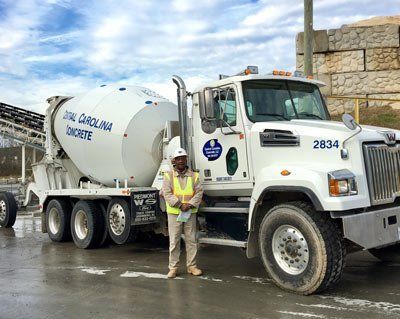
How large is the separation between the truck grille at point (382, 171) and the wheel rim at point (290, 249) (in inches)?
38.2

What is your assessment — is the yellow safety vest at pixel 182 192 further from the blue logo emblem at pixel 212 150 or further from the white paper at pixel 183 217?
the blue logo emblem at pixel 212 150

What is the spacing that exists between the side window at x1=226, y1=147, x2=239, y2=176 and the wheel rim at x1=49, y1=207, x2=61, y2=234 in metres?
5.24

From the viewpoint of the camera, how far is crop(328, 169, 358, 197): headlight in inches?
219

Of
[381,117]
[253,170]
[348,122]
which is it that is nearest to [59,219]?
[253,170]

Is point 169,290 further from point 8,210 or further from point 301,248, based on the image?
point 8,210

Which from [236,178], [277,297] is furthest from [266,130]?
[277,297]

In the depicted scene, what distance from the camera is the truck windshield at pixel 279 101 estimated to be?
6.88m

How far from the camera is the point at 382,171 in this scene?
5996mm

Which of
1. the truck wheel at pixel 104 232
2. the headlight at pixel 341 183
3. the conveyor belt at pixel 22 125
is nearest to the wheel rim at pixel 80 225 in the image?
the truck wheel at pixel 104 232

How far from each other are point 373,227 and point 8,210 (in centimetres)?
1100

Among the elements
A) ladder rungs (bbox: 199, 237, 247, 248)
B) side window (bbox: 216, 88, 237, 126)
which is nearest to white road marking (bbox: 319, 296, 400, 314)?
ladder rungs (bbox: 199, 237, 247, 248)

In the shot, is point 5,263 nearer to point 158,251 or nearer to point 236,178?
point 158,251

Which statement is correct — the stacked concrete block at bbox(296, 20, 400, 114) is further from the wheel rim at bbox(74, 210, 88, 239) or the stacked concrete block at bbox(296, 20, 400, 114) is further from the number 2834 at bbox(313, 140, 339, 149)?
the number 2834 at bbox(313, 140, 339, 149)

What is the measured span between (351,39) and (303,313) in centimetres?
1631
